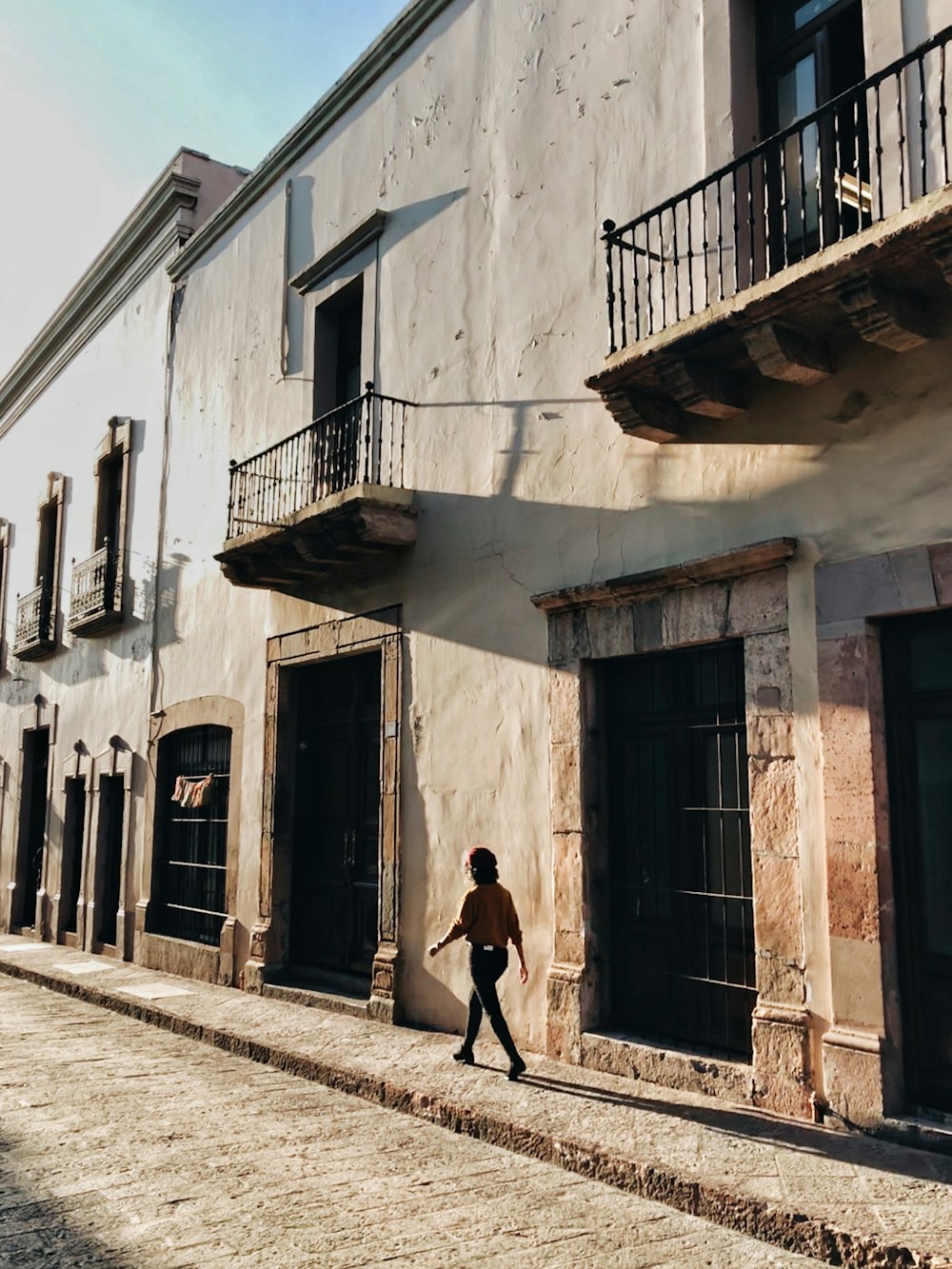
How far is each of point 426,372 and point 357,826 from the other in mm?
3857

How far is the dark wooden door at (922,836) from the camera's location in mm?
5426

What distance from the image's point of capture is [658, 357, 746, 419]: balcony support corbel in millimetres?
6121

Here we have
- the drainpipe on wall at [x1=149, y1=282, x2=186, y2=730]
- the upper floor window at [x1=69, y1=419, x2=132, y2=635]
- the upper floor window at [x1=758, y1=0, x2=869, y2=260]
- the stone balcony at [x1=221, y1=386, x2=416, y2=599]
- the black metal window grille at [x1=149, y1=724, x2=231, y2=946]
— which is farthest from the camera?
the upper floor window at [x1=69, y1=419, x2=132, y2=635]

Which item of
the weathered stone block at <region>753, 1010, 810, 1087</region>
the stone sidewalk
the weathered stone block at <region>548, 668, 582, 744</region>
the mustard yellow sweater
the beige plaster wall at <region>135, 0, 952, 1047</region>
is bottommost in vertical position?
the stone sidewalk

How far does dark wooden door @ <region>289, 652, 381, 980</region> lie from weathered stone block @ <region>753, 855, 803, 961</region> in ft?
13.8

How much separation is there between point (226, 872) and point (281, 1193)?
687 centimetres

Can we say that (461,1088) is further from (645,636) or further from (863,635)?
(863,635)

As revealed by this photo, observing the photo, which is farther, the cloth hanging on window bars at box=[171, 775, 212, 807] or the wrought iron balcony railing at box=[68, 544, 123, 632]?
the wrought iron balcony railing at box=[68, 544, 123, 632]

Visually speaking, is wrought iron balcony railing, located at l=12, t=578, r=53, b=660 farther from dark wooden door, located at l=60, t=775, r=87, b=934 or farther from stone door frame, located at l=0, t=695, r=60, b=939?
dark wooden door, located at l=60, t=775, r=87, b=934

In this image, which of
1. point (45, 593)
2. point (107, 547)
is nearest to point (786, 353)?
point (107, 547)

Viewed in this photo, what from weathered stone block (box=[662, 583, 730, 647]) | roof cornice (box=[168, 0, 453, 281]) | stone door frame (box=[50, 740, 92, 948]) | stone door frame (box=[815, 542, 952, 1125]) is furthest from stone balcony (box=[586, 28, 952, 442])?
stone door frame (box=[50, 740, 92, 948])

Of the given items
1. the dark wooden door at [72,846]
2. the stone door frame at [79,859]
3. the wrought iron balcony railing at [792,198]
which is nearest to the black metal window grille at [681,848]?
the wrought iron balcony railing at [792,198]

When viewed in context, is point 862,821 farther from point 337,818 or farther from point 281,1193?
point 337,818

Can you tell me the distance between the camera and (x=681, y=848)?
6828 millimetres
